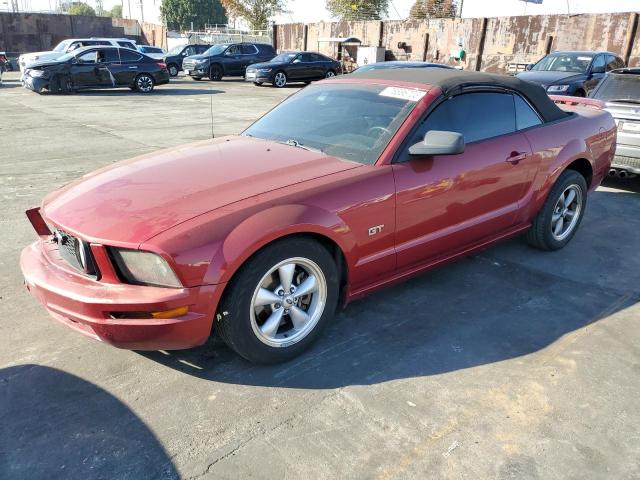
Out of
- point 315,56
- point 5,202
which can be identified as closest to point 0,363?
point 5,202

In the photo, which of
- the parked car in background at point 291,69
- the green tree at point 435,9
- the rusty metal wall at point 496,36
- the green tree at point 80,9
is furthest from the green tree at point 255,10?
the green tree at point 80,9

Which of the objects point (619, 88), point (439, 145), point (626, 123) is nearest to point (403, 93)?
point (439, 145)

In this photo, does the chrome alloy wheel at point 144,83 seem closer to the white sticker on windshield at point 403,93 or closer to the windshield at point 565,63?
the windshield at point 565,63

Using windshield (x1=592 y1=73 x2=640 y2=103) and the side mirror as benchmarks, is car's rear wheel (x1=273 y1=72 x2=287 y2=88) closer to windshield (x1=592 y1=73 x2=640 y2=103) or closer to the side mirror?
windshield (x1=592 y1=73 x2=640 y2=103)

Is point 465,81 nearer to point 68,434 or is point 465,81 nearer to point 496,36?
point 68,434

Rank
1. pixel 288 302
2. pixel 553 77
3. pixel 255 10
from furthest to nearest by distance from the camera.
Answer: pixel 255 10 < pixel 553 77 < pixel 288 302

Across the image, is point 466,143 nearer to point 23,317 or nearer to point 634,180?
point 23,317

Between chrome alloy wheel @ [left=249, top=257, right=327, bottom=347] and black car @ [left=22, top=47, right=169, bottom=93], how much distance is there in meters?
17.7

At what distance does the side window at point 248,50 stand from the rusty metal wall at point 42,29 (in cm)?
1987

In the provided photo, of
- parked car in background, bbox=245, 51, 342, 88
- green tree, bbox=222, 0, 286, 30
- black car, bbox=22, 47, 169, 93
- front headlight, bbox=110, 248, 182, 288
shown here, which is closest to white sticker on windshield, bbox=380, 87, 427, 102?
front headlight, bbox=110, 248, 182, 288

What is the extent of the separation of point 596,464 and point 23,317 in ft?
11.3

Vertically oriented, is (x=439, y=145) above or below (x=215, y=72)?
above

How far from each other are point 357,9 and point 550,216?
5970 centimetres

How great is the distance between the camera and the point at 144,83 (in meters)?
19.4
